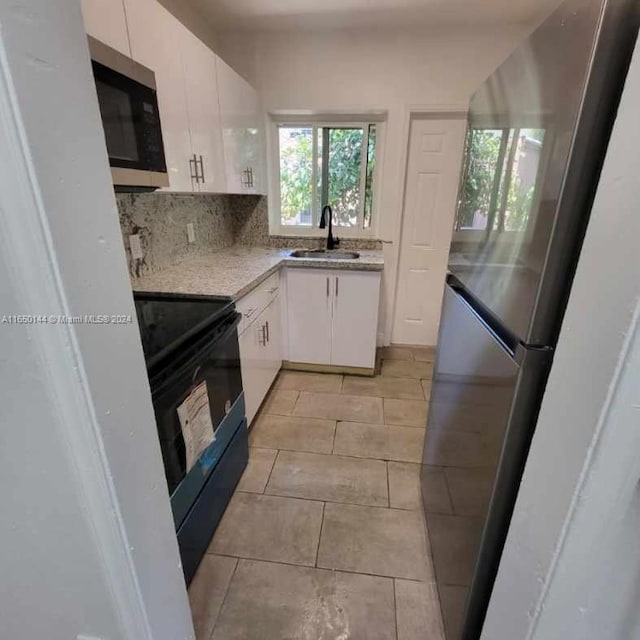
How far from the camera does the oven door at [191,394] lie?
3.65 ft

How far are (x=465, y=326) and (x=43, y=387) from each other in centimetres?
108

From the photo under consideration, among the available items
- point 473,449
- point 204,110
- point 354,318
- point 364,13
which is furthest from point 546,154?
point 364,13

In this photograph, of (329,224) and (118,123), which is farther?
(329,224)

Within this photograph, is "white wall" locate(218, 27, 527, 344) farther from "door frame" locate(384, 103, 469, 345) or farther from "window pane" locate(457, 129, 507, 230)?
"window pane" locate(457, 129, 507, 230)

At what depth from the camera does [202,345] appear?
1.32 meters

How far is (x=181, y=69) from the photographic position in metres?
1.65

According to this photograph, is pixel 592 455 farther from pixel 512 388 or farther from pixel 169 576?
pixel 169 576

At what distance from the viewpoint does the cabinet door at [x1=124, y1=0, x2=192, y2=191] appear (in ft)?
4.44

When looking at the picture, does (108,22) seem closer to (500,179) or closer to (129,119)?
(129,119)

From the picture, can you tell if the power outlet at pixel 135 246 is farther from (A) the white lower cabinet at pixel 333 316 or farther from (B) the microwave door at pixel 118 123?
(A) the white lower cabinet at pixel 333 316

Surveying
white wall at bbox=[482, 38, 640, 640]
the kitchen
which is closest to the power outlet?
the kitchen

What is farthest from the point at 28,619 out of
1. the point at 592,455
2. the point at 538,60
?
the point at 538,60

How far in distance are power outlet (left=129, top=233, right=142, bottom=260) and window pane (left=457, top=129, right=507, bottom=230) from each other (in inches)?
63.3

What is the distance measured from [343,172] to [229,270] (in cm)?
158
